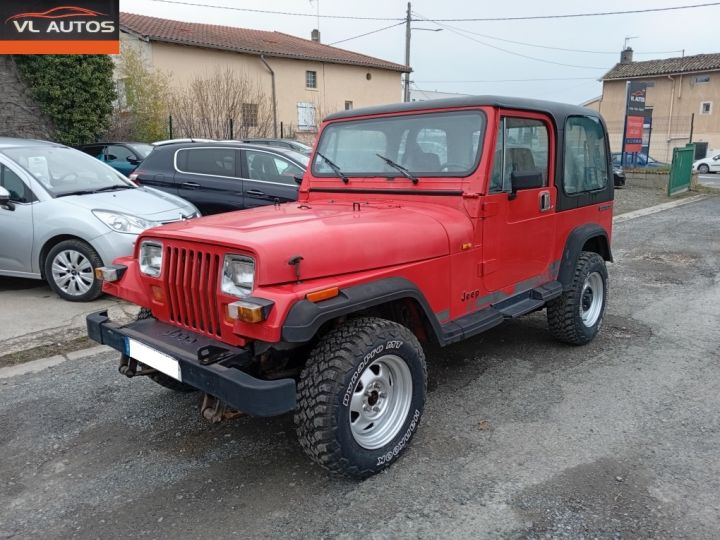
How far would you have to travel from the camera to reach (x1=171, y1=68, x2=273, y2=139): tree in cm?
2003

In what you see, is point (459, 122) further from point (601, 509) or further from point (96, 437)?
point (96, 437)

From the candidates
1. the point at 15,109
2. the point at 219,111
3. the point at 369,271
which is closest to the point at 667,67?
the point at 219,111

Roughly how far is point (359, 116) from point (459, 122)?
2.64ft

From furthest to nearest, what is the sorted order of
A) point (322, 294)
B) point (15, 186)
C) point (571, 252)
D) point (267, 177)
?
point (267, 177)
point (15, 186)
point (571, 252)
point (322, 294)

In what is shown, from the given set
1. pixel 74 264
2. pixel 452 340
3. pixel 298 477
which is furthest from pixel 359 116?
pixel 74 264

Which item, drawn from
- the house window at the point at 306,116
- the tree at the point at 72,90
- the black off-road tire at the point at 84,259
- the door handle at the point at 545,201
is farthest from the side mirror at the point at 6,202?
the house window at the point at 306,116

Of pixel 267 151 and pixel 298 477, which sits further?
pixel 267 151

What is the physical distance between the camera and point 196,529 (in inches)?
104

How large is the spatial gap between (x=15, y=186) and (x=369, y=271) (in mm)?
4860

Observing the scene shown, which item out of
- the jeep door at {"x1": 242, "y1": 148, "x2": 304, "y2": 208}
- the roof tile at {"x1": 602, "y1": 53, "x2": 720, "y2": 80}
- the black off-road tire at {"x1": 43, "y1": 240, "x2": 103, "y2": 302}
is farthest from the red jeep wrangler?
the roof tile at {"x1": 602, "y1": 53, "x2": 720, "y2": 80}

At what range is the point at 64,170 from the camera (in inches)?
259

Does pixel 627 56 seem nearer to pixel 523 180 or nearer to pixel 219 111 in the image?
pixel 219 111

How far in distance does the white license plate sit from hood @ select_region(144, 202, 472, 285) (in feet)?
1.93

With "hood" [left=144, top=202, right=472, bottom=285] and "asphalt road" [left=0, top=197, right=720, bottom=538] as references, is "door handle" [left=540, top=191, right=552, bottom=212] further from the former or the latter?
"asphalt road" [left=0, top=197, right=720, bottom=538]
